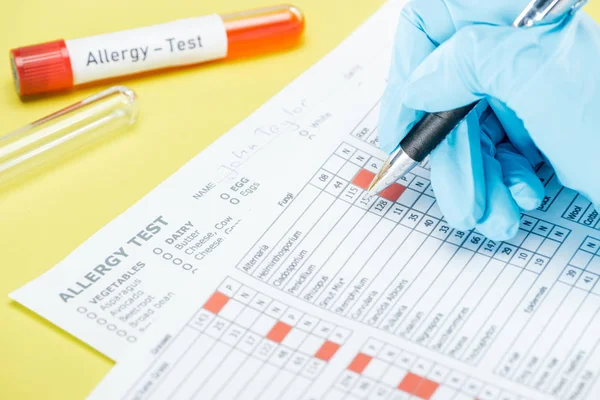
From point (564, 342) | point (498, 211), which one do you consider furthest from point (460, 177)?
point (564, 342)

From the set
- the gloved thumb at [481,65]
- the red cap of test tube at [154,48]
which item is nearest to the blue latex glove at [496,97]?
the gloved thumb at [481,65]

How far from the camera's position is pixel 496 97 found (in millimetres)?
648

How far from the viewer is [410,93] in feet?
2.20

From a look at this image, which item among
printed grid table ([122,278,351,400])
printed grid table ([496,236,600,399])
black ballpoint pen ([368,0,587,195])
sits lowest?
printed grid table ([496,236,600,399])

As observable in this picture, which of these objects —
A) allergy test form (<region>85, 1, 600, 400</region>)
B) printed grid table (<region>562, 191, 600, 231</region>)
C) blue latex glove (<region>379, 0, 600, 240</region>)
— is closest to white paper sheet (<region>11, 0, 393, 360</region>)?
allergy test form (<region>85, 1, 600, 400</region>)

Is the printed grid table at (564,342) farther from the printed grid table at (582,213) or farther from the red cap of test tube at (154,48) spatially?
the red cap of test tube at (154,48)

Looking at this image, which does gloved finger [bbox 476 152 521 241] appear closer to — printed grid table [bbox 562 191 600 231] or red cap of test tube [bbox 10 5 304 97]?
printed grid table [bbox 562 191 600 231]

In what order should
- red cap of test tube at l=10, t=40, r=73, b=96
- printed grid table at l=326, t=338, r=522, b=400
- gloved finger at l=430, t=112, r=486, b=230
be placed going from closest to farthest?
printed grid table at l=326, t=338, r=522, b=400, gloved finger at l=430, t=112, r=486, b=230, red cap of test tube at l=10, t=40, r=73, b=96

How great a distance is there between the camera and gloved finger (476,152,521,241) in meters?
0.67

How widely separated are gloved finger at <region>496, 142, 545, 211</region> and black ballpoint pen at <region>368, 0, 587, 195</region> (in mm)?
73

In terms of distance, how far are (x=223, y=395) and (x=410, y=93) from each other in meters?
0.29

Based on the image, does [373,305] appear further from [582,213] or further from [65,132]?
[65,132]

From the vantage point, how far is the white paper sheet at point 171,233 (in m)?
0.64

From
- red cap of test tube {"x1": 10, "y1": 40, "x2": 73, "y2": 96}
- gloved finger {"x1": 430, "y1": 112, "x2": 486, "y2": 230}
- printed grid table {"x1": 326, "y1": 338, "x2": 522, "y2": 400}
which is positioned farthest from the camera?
red cap of test tube {"x1": 10, "y1": 40, "x2": 73, "y2": 96}
